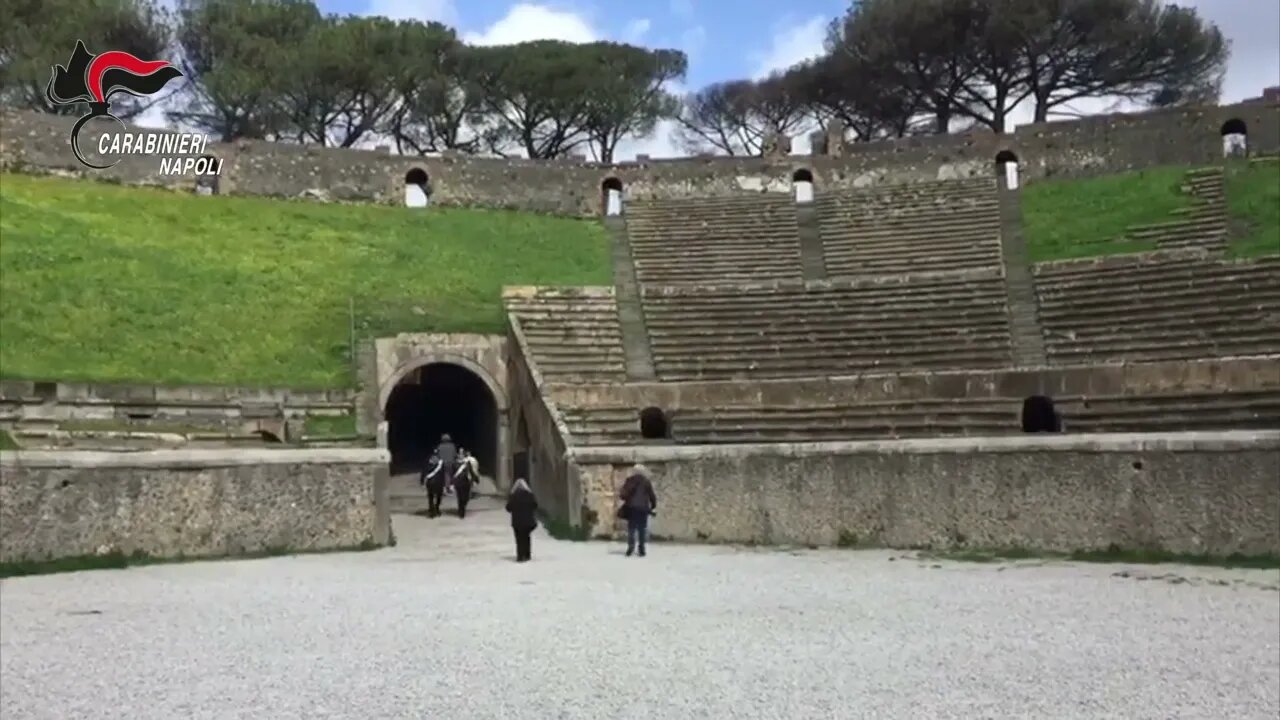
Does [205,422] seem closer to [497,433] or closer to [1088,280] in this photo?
[497,433]

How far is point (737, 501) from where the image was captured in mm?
14289

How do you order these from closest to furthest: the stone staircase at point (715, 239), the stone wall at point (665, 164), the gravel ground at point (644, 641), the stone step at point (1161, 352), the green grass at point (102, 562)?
the gravel ground at point (644, 641), the green grass at point (102, 562), the stone step at point (1161, 352), the stone staircase at point (715, 239), the stone wall at point (665, 164)

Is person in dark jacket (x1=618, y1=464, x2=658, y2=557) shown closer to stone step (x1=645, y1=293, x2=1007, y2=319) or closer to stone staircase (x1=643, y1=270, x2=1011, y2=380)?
stone staircase (x1=643, y1=270, x2=1011, y2=380)

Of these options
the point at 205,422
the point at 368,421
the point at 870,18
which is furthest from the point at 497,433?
the point at 870,18

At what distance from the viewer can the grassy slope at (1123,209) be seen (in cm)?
2677

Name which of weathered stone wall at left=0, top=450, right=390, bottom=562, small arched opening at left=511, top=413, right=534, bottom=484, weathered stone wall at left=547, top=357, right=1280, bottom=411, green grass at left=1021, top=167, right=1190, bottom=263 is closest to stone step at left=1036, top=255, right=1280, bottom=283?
green grass at left=1021, top=167, right=1190, bottom=263

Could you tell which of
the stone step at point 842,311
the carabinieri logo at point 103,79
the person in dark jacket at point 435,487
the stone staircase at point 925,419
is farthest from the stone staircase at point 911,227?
the carabinieri logo at point 103,79

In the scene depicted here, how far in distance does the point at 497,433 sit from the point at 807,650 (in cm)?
1594

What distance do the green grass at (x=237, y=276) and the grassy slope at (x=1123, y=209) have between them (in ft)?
37.6

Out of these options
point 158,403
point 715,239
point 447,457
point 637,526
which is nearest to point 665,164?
point 715,239

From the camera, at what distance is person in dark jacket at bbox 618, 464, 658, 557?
13.6 metres

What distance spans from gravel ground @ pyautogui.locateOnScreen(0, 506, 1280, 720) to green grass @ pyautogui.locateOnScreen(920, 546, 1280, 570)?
0.45m

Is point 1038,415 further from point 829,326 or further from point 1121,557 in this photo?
point 1121,557

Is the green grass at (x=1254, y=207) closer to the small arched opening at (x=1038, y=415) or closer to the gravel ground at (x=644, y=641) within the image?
the small arched opening at (x=1038, y=415)
